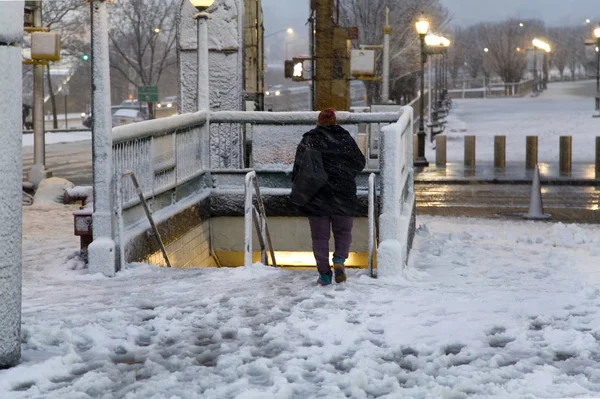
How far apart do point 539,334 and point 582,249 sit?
6.22 m

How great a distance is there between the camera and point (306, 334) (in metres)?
7.73

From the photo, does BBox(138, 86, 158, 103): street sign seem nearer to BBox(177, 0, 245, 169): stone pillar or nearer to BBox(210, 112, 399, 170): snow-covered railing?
BBox(177, 0, 245, 169): stone pillar

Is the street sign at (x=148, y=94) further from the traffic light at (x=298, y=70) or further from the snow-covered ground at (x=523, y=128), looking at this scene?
the traffic light at (x=298, y=70)

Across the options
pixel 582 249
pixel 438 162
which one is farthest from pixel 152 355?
pixel 438 162

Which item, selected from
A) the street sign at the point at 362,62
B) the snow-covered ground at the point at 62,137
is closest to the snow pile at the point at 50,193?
the street sign at the point at 362,62

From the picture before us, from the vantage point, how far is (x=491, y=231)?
15820 mm

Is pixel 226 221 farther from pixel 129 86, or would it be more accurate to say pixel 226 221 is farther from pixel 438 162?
pixel 129 86

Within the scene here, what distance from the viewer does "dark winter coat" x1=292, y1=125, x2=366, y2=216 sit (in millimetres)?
9914

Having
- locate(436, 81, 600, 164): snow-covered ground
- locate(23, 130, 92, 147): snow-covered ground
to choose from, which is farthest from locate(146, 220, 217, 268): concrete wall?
locate(23, 130, 92, 147): snow-covered ground

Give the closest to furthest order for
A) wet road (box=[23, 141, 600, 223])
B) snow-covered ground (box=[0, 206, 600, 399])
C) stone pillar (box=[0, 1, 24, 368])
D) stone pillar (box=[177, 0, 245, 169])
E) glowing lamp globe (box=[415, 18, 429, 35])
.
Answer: snow-covered ground (box=[0, 206, 600, 399]) → stone pillar (box=[0, 1, 24, 368]) → stone pillar (box=[177, 0, 245, 169]) → wet road (box=[23, 141, 600, 223]) → glowing lamp globe (box=[415, 18, 429, 35])

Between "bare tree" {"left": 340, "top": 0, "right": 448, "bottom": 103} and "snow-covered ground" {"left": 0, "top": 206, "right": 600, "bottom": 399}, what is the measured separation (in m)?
47.2

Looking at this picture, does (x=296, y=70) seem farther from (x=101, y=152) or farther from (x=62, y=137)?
(x=62, y=137)

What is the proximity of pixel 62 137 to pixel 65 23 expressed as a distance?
39.1 feet

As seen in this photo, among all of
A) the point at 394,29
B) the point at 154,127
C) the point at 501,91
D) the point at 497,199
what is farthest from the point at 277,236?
the point at 501,91
